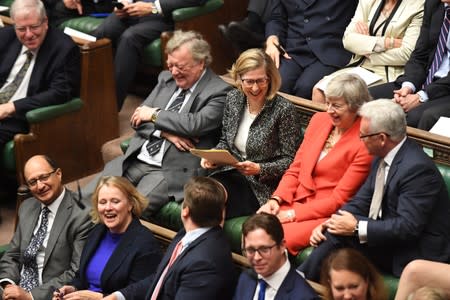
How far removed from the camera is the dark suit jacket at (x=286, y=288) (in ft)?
12.0

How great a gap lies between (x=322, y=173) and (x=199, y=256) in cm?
75

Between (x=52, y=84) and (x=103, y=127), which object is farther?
(x=103, y=127)

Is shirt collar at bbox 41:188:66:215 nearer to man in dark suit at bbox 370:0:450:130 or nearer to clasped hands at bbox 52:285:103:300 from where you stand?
clasped hands at bbox 52:285:103:300

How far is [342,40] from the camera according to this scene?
219 inches

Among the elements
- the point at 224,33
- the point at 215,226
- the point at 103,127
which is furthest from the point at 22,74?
the point at 215,226

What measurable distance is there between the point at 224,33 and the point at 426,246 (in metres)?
2.30

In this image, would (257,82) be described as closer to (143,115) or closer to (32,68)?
(143,115)

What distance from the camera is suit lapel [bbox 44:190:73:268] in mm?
4578

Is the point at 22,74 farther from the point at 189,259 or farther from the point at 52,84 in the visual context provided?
the point at 189,259

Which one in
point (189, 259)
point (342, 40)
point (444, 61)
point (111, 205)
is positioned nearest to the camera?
point (189, 259)

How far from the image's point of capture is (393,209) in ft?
13.2

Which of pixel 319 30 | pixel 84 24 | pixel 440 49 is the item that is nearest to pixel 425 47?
pixel 440 49

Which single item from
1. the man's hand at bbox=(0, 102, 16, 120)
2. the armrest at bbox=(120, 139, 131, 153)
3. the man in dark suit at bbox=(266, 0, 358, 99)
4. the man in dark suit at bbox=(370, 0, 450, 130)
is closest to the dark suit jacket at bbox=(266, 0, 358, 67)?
the man in dark suit at bbox=(266, 0, 358, 99)

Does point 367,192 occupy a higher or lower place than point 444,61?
lower
